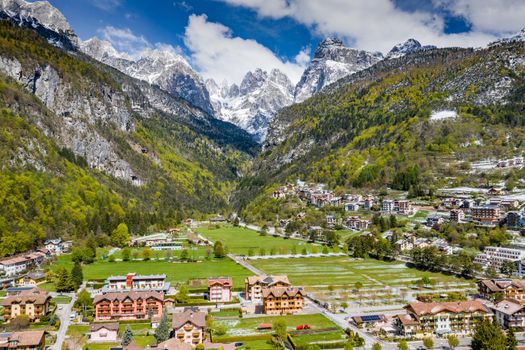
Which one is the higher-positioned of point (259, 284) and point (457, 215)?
point (457, 215)

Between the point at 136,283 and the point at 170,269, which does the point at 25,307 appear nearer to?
the point at 136,283

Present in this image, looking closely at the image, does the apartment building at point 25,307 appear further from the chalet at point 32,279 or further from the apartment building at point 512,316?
the apartment building at point 512,316

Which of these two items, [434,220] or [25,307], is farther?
[434,220]

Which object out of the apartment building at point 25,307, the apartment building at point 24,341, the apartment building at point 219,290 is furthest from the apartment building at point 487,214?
the apartment building at point 24,341

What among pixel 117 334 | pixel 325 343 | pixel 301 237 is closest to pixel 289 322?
pixel 325 343

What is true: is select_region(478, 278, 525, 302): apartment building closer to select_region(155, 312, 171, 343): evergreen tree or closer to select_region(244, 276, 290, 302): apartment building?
select_region(244, 276, 290, 302): apartment building

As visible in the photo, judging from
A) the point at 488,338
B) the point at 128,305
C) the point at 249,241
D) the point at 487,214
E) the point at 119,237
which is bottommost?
the point at 128,305

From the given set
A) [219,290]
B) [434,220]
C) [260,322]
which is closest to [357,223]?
[434,220]
